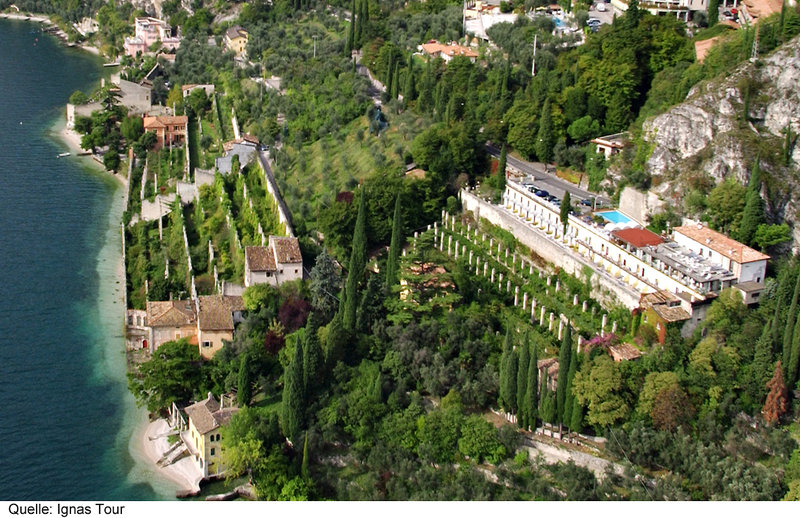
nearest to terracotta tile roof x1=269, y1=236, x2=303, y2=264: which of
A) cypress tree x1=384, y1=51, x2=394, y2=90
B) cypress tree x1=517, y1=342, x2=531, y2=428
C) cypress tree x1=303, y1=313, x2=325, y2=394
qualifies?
cypress tree x1=303, y1=313, x2=325, y2=394

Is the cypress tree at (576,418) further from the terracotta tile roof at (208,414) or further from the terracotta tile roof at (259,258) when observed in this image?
the terracotta tile roof at (259,258)

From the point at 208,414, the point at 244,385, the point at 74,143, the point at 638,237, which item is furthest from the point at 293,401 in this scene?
the point at 74,143

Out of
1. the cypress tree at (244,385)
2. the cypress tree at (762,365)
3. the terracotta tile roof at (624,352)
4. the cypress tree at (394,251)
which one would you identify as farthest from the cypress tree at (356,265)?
the cypress tree at (762,365)

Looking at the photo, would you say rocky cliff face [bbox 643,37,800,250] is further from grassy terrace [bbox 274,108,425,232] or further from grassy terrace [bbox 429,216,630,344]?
grassy terrace [bbox 274,108,425,232]

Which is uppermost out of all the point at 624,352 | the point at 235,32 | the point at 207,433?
the point at 235,32

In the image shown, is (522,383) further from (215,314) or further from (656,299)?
(215,314)

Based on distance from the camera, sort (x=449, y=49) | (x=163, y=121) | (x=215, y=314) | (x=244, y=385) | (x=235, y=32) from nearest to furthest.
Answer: (x=244, y=385)
(x=215, y=314)
(x=449, y=49)
(x=163, y=121)
(x=235, y=32)

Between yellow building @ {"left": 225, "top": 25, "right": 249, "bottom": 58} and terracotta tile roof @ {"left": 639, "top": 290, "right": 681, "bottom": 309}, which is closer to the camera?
terracotta tile roof @ {"left": 639, "top": 290, "right": 681, "bottom": 309}
